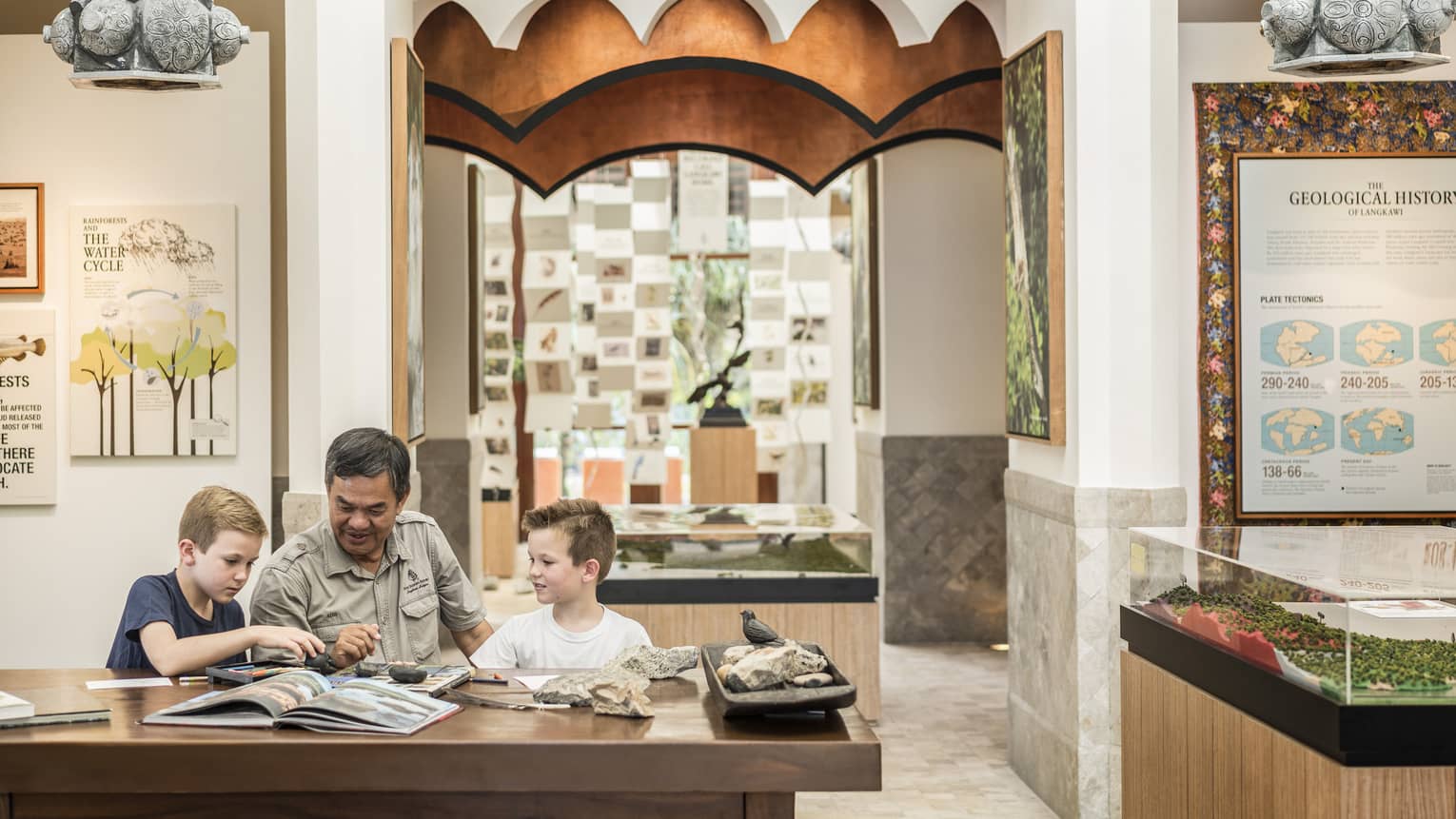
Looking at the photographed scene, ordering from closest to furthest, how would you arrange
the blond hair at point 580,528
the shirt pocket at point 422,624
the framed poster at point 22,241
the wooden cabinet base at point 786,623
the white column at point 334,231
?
the blond hair at point 580,528, the shirt pocket at point 422,624, the white column at point 334,231, the framed poster at point 22,241, the wooden cabinet base at point 786,623

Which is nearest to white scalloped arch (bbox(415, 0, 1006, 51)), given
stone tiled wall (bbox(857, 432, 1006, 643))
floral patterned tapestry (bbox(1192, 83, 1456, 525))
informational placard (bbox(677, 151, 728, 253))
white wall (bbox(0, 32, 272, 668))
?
white wall (bbox(0, 32, 272, 668))

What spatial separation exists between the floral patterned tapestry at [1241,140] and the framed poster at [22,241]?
14.2 feet

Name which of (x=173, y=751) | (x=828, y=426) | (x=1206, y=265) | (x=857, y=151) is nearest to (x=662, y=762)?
(x=173, y=751)

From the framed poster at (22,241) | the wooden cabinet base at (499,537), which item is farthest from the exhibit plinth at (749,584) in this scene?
the wooden cabinet base at (499,537)

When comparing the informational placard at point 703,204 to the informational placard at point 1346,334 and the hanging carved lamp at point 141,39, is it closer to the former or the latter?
the informational placard at point 1346,334

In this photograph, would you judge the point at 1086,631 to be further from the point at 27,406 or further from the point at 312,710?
the point at 27,406

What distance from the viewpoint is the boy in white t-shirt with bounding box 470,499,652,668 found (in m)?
3.65

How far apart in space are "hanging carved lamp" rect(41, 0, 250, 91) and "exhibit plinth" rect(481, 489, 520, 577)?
7.81m

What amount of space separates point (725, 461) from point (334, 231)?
5.41 meters

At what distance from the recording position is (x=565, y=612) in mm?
3727

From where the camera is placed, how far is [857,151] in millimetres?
7824

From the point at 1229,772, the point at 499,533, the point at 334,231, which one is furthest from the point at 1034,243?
the point at 499,533

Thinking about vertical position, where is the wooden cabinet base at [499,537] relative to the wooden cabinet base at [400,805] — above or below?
below

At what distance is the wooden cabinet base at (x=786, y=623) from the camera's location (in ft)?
20.3
